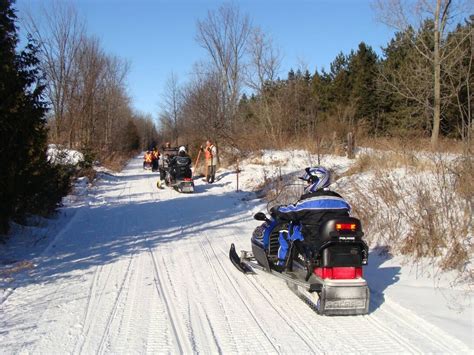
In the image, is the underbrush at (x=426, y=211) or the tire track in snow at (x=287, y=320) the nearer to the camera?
the tire track in snow at (x=287, y=320)

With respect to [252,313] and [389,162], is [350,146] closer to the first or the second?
[389,162]

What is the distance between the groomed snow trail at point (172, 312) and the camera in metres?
4.14

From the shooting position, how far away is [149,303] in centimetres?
524

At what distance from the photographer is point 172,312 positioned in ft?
16.3

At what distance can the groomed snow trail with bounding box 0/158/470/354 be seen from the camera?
4.14 metres

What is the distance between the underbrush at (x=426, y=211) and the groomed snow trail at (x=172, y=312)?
1.77m

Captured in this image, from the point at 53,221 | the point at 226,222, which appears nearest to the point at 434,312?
the point at 226,222

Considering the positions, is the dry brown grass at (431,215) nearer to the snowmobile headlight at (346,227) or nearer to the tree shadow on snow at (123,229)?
the snowmobile headlight at (346,227)

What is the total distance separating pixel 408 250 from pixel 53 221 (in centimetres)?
794

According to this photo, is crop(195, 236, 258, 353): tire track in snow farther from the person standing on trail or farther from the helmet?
the person standing on trail

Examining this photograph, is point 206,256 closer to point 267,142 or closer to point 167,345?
point 167,345

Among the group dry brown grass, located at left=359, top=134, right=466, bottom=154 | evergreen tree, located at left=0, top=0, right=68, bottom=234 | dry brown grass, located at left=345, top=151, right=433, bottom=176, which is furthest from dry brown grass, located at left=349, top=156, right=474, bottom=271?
evergreen tree, located at left=0, top=0, right=68, bottom=234

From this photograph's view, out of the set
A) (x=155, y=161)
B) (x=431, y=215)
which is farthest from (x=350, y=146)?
(x=155, y=161)

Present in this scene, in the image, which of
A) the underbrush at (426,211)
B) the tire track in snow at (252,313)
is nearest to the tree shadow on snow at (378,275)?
the underbrush at (426,211)
